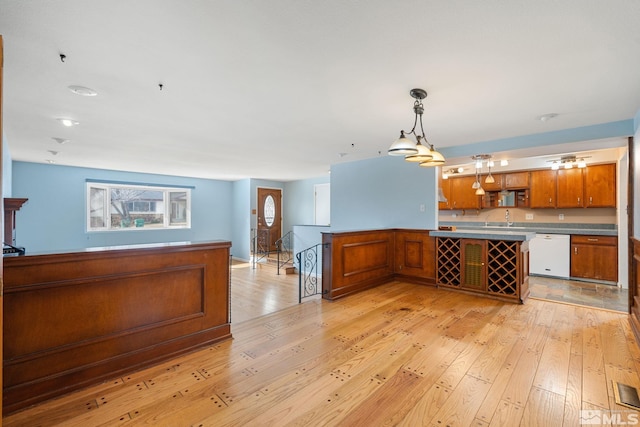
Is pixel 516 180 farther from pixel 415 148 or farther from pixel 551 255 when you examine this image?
pixel 415 148

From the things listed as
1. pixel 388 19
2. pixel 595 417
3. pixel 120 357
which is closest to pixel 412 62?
pixel 388 19

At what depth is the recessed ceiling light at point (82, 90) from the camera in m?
2.68

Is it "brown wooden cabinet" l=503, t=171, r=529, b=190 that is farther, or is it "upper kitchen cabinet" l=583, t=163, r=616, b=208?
"brown wooden cabinet" l=503, t=171, r=529, b=190

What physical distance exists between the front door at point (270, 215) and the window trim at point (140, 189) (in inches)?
82.2

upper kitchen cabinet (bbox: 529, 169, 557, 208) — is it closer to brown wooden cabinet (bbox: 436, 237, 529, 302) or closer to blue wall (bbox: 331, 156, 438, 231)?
brown wooden cabinet (bbox: 436, 237, 529, 302)

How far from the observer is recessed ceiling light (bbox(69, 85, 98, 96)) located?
2680mm

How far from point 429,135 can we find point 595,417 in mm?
3363

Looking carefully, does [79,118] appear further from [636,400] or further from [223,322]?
[636,400]

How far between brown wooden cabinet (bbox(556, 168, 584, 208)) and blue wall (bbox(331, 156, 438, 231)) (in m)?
2.87

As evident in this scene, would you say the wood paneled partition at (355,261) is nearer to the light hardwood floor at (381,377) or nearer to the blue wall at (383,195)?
the blue wall at (383,195)

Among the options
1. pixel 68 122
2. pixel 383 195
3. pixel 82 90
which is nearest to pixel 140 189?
pixel 68 122

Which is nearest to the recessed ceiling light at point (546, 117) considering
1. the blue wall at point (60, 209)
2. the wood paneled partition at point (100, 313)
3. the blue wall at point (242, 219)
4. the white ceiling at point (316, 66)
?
the white ceiling at point (316, 66)

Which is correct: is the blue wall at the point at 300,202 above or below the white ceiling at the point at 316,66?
below

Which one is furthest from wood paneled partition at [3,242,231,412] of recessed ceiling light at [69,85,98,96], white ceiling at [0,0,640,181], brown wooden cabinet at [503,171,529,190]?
brown wooden cabinet at [503,171,529,190]
